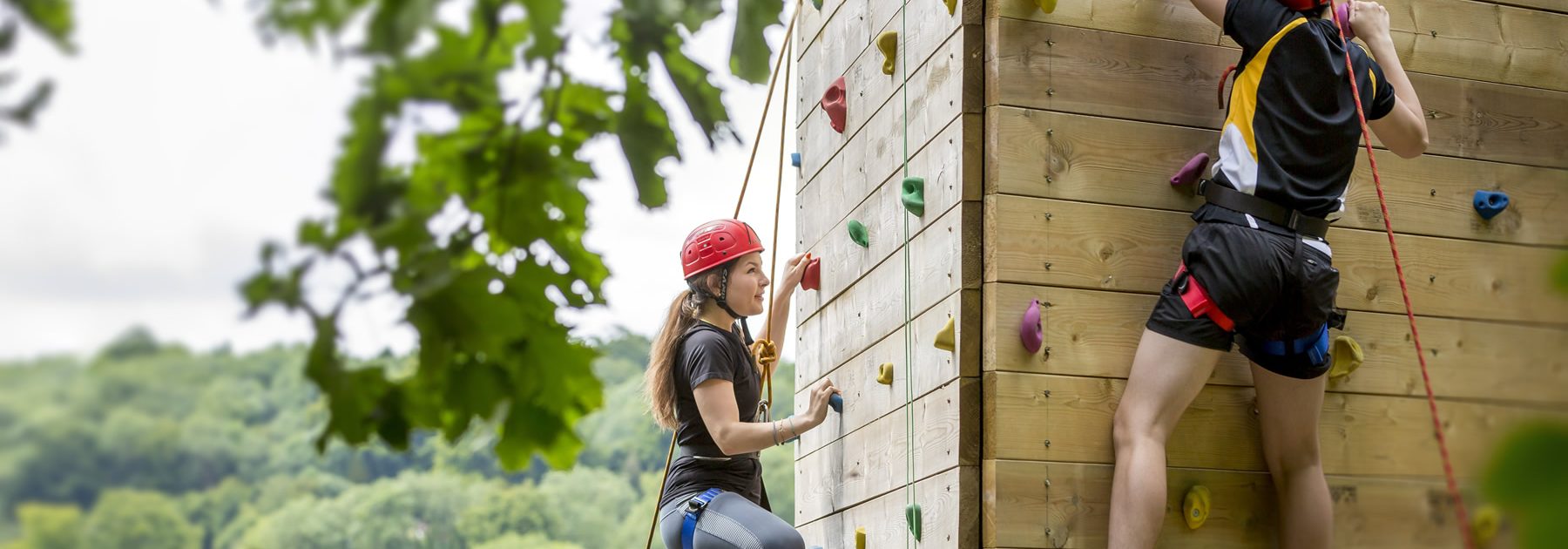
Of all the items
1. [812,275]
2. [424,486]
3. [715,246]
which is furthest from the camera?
[424,486]

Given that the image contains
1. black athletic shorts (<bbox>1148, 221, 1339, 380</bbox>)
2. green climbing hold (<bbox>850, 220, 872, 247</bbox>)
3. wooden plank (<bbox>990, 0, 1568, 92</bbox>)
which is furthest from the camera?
green climbing hold (<bbox>850, 220, 872, 247</bbox>)

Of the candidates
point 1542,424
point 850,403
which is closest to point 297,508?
point 850,403

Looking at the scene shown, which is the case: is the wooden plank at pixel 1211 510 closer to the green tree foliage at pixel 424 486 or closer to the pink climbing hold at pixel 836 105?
the pink climbing hold at pixel 836 105

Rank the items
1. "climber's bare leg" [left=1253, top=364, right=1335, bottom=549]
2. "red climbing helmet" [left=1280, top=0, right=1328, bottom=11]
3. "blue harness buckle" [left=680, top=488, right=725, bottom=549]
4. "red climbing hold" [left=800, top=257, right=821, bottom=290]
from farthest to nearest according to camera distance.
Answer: "red climbing hold" [left=800, top=257, right=821, bottom=290], "blue harness buckle" [left=680, top=488, right=725, bottom=549], "climber's bare leg" [left=1253, top=364, right=1335, bottom=549], "red climbing helmet" [left=1280, top=0, right=1328, bottom=11]

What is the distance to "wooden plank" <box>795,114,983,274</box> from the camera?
3273mm

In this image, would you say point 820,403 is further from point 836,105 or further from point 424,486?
point 424,486

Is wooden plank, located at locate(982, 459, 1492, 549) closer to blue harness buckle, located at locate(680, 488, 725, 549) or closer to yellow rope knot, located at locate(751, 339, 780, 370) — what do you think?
blue harness buckle, located at locate(680, 488, 725, 549)

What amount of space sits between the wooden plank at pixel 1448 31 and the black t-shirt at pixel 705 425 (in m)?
1.23

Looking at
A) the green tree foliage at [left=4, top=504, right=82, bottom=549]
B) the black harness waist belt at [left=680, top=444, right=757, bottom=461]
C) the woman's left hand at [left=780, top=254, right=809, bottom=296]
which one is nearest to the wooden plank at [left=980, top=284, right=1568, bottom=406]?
the black harness waist belt at [left=680, top=444, right=757, bottom=461]

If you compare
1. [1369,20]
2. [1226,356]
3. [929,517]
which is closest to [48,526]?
[929,517]

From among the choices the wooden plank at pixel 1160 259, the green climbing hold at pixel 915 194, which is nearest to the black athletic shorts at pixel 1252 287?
the wooden plank at pixel 1160 259

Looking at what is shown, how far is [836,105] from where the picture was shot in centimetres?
436

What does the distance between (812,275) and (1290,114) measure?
6.01 ft

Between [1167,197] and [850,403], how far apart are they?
123cm
